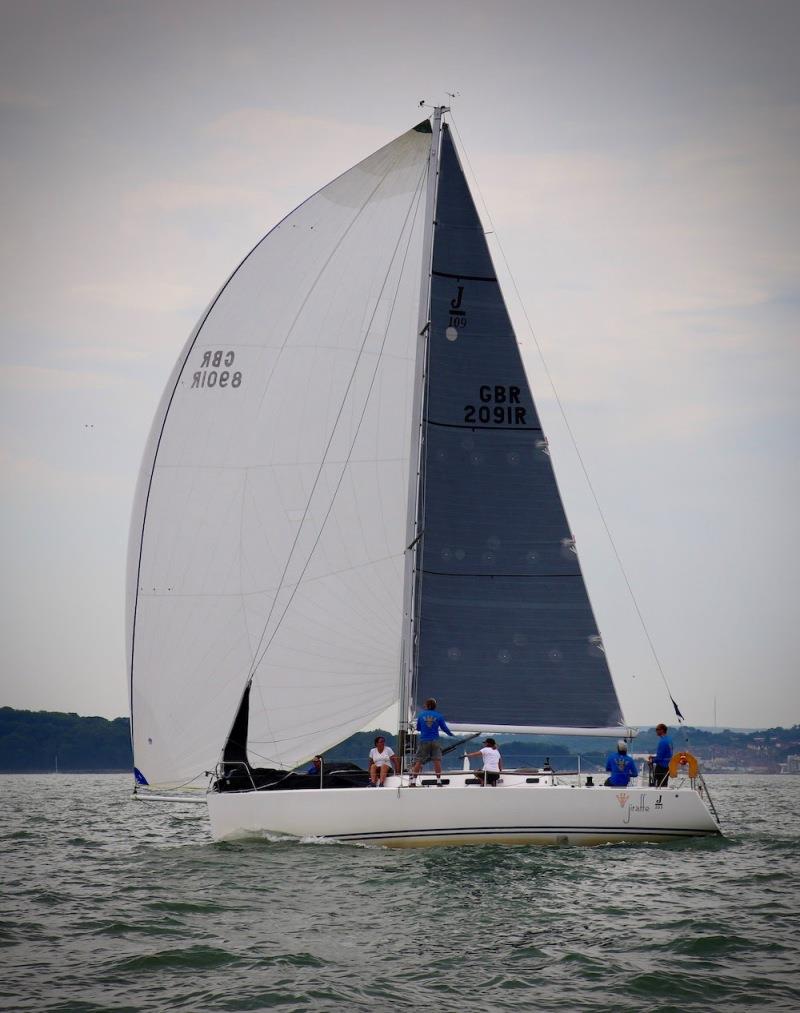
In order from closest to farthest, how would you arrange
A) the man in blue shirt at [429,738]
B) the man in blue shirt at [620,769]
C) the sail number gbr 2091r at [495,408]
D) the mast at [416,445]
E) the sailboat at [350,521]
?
1. the man in blue shirt at [429,738]
2. the man in blue shirt at [620,769]
3. the mast at [416,445]
4. the sailboat at [350,521]
5. the sail number gbr 2091r at [495,408]

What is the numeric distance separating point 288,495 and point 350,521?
942mm

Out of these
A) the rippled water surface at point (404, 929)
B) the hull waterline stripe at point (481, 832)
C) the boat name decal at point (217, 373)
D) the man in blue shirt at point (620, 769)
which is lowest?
the rippled water surface at point (404, 929)

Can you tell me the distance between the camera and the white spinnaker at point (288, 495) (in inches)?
661

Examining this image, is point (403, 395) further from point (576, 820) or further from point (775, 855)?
point (775, 855)

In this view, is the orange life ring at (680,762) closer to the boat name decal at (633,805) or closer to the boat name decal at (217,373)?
the boat name decal at (633,805)

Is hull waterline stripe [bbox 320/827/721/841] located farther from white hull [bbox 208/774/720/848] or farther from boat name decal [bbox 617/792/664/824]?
boat name decal [bbox 617/792/664/824]

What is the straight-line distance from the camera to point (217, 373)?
17.7 meters

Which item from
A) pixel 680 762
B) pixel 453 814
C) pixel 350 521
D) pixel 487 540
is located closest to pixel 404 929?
pixel 453 814

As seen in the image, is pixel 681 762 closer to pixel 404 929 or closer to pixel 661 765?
pixel 661 765

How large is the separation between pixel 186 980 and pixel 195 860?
19.7ft

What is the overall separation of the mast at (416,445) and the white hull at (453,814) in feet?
5.88

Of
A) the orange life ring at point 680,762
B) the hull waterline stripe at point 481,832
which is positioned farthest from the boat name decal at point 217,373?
the orange life ring at point 680,762

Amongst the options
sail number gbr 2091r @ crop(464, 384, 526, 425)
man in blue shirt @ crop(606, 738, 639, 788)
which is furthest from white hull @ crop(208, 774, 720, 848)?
sail number gbr 2091r @ crop(464, 384, 526, 425)

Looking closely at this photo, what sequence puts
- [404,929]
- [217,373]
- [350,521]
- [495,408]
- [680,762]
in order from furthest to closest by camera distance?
[217,373]
[495,408]
[350,521]
[680,762]
[404,929]
